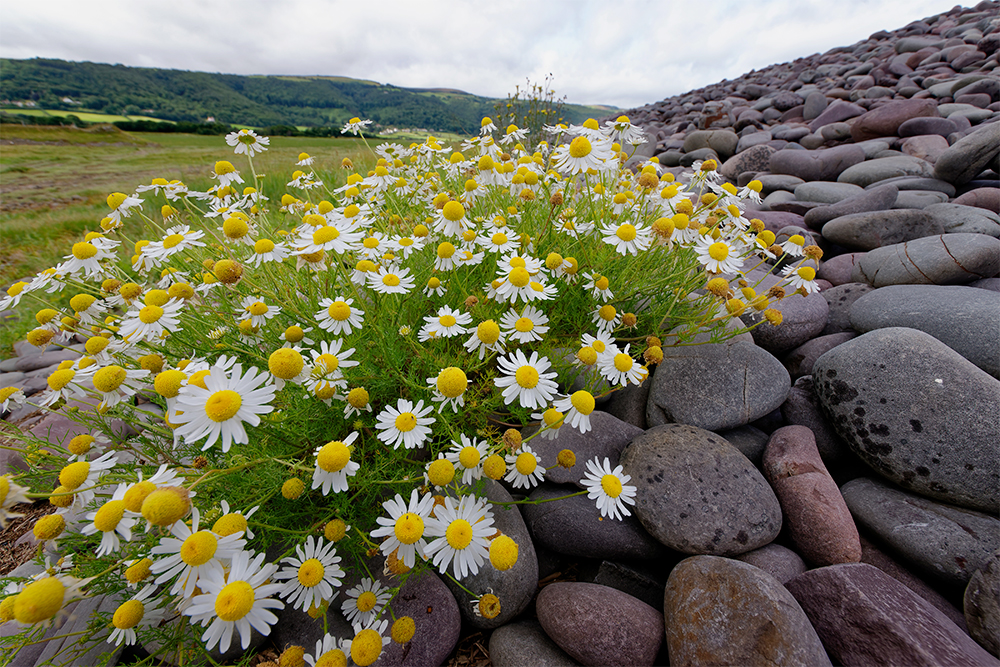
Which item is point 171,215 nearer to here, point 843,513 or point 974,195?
point 843,513

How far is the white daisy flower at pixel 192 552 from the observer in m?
1.32

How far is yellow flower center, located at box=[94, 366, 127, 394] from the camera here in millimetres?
1749

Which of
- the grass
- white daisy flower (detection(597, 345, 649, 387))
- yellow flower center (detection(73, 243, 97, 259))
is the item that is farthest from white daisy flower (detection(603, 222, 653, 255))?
the grass

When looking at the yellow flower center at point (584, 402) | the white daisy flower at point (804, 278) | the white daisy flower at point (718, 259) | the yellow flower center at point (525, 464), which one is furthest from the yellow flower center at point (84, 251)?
the white daisy flower at point (804, 278)

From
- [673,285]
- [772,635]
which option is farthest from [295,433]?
[673,285]

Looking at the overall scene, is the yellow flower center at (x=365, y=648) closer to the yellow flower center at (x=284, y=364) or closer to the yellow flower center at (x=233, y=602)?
the yellow flower center at (x=233, y=602)

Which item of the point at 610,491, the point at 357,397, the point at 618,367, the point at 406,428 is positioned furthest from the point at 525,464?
the point at 357,397

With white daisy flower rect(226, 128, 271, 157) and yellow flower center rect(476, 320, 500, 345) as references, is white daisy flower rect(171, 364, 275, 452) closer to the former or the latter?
yellow flower center rect(476, 320, 500, 345)

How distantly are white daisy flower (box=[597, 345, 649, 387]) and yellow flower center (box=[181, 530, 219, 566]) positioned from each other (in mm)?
1779

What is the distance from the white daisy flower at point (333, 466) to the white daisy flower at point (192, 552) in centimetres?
31

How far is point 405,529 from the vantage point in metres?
1.54

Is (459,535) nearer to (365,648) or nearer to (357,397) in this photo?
(365,648)

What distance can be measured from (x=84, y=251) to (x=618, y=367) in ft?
10.4

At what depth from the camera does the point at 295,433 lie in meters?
2.09
